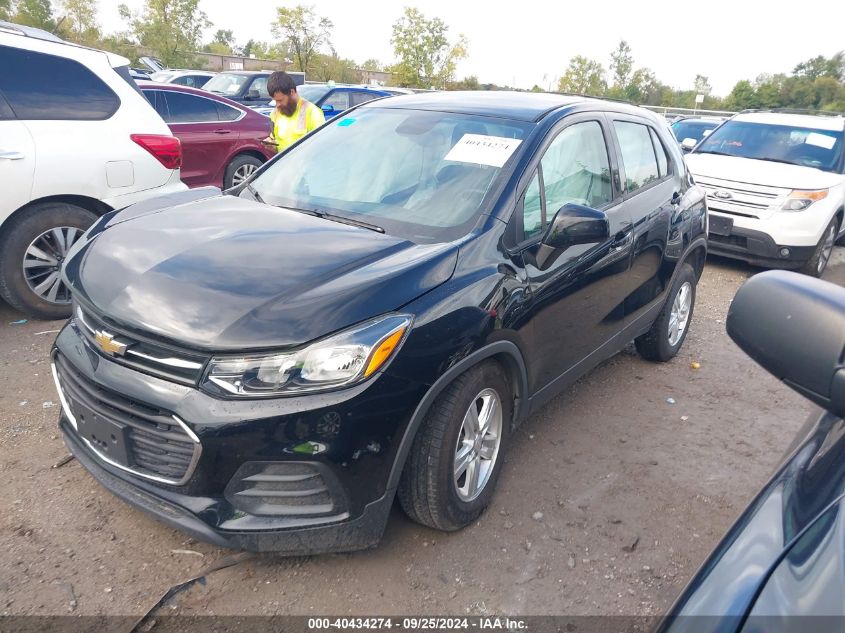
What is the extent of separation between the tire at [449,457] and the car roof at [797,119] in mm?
7597

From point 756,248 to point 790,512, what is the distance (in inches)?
271

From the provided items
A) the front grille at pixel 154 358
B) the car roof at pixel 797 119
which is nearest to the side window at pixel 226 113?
the front grille at pixel 154 358

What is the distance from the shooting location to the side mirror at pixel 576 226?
9.20ft

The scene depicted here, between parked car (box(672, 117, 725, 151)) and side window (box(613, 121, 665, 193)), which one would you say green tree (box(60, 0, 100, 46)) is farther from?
side window (box(613, 121, 665, 193))

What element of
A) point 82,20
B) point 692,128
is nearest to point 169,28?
point 82,20

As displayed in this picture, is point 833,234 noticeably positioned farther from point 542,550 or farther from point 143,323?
point 143,323

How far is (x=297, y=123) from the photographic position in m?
5.50

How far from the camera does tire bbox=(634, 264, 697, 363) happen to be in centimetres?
457

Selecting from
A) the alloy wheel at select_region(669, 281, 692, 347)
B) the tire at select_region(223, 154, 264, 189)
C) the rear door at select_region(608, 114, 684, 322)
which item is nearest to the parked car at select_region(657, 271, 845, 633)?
the rear door at select_region(608, 114, 684, 322)

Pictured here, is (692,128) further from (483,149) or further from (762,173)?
(483,149)

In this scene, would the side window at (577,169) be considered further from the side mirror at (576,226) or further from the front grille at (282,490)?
the front grille at (282,490)

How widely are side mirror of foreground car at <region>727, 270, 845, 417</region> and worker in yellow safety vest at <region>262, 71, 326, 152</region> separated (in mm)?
4591

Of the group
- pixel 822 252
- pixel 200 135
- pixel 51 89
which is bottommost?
pixel 822 252

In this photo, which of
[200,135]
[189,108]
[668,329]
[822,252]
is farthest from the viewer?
[189,108]
